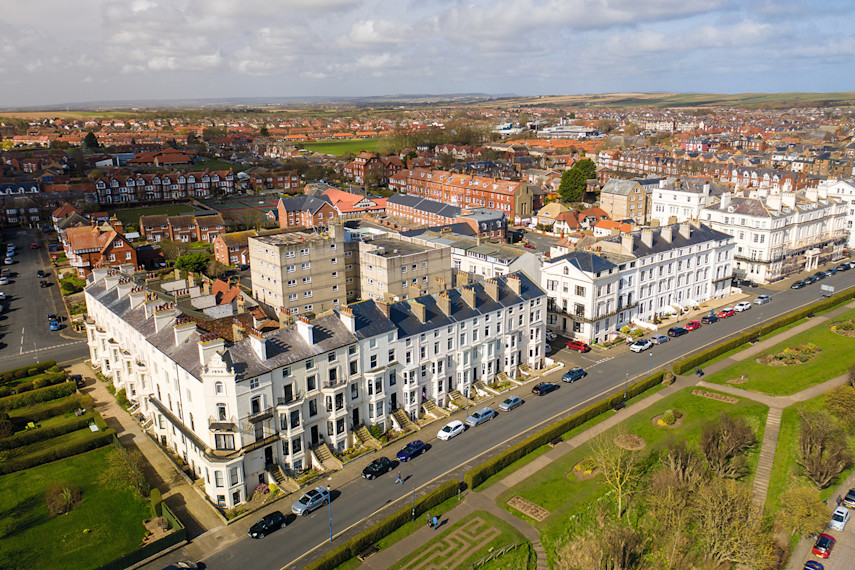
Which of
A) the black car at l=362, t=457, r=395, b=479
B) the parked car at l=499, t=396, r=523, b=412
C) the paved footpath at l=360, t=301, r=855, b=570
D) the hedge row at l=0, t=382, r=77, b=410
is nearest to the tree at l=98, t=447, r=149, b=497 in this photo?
the hedge row at l=0, t=382, r=77, b=410

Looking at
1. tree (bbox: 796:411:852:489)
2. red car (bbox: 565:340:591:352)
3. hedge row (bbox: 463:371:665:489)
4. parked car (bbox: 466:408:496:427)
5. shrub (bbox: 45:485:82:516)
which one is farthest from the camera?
red car (bbox: 565:340:591:352)

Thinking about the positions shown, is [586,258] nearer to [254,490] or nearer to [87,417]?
[254,490]

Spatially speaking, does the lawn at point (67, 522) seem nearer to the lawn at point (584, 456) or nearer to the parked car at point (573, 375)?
the lawn at point (584, 456)

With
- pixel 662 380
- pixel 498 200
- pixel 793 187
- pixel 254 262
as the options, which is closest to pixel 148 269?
pixel 254 262

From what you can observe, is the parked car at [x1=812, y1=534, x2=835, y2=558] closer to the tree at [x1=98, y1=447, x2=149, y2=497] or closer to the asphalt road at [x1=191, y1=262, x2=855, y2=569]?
the asphalt road at [x1=191, y1=262, x2=855, y2=569]

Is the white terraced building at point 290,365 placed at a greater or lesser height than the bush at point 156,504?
greater

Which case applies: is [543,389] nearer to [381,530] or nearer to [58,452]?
[381,530]

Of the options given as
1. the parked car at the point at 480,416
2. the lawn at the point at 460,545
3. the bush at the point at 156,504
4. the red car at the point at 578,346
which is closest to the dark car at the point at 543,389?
the parked car at the point at 480,416
